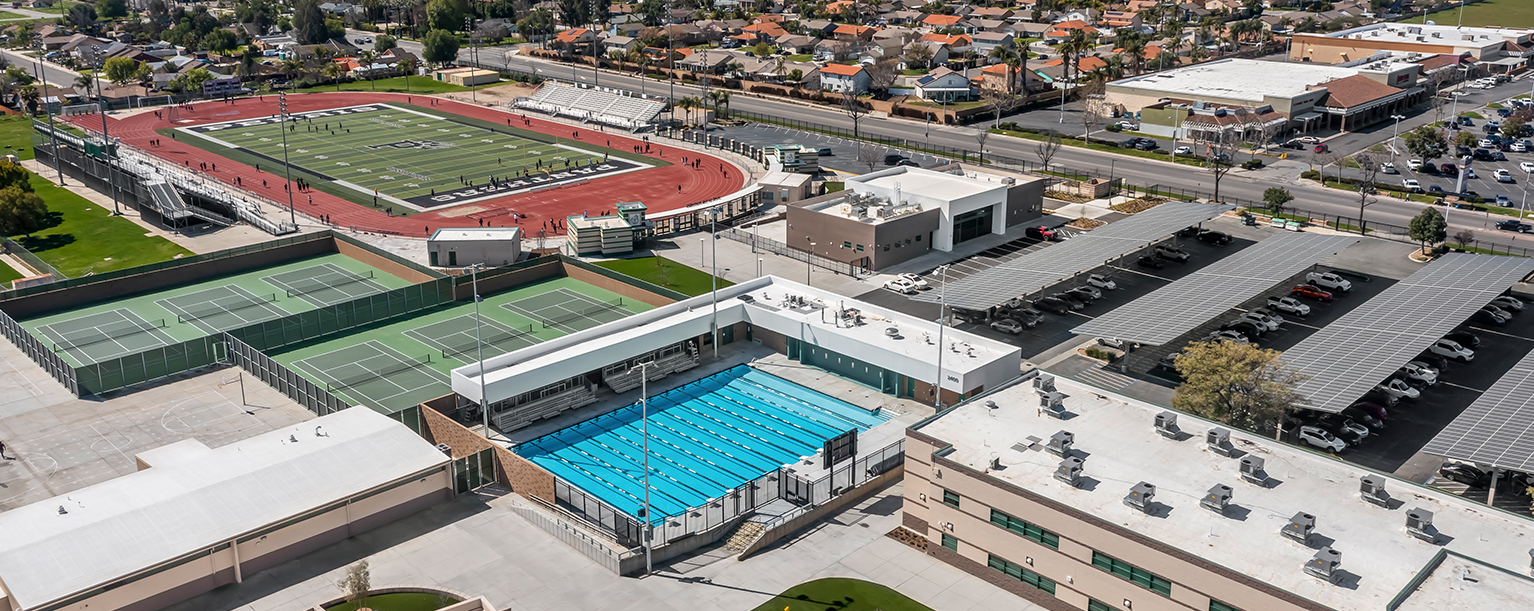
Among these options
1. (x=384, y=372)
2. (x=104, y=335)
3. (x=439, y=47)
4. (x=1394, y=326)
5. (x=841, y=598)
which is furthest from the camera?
(x=439, y=47)

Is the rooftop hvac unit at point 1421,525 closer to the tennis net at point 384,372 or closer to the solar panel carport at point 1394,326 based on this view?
the solar panel carport at point 1394,326

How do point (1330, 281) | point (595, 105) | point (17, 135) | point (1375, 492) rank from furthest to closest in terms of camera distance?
point (595, 105), point (17, 135), point (1330, 281), point (1375, 492)

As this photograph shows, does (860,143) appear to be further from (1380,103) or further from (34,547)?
(34,547)

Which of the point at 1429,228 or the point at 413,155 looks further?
the point at 413,155

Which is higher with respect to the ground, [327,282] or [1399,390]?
[327,282]

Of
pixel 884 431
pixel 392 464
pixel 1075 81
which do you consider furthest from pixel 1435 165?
pixel 392 464

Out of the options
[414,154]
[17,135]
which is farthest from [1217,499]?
[17,135]

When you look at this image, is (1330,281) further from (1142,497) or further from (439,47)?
(439,47)

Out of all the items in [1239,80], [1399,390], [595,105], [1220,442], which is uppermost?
[1239,80]
